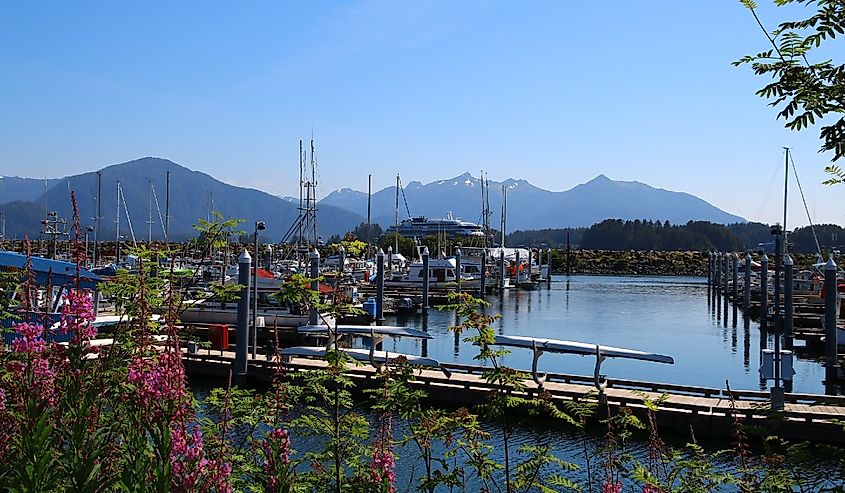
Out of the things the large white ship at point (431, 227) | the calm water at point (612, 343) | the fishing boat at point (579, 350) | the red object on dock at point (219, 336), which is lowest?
the calm water at point (612, 343)

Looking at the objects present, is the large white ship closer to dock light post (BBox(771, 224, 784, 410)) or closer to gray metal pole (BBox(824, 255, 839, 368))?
dock light post (BBox(771, 224, 784, 410))

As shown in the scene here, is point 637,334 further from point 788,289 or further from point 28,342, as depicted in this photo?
point 28,342

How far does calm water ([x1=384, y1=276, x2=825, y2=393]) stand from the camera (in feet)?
97.2

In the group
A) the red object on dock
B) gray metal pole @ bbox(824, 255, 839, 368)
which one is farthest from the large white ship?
gray metal pole @ bbox(824, 255, 839, 368)

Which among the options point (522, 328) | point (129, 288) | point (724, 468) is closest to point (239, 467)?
point (129, 288)

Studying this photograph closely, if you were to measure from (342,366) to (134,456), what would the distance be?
255cm

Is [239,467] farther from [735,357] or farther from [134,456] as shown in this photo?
[735,357]

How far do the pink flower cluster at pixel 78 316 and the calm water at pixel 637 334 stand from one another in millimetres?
17125

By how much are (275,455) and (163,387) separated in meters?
0.87

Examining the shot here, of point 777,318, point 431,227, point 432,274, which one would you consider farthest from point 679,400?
point 431,227

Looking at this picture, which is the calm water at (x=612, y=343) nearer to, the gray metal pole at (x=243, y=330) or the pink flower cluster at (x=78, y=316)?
the gray metal pole at (x=243, y=330)

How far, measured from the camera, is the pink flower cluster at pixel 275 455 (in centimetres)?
436

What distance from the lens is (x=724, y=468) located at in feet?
51.1

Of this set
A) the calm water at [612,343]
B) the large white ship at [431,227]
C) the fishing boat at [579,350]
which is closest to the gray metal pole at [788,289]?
the calm water at [612,343]
